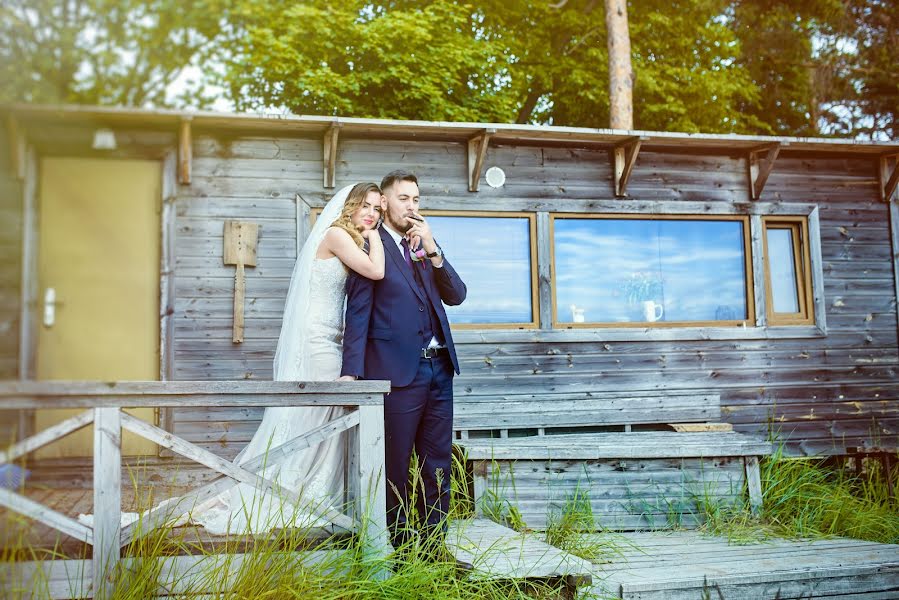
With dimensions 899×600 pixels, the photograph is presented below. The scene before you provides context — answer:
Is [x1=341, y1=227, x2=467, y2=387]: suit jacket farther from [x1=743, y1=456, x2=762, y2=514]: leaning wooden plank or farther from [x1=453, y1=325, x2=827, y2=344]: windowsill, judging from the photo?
[x1=453, y1=325, x2=827, y2=344]: windowsill

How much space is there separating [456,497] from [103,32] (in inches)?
148

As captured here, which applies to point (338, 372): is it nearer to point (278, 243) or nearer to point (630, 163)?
point (278, 243)

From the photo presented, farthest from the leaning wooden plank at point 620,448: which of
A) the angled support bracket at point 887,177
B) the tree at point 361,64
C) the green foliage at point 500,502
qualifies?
the tree at point 361,64

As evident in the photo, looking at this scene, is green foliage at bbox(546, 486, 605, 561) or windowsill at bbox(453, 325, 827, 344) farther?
windowsill at bbox(453, 325, 827, 344)

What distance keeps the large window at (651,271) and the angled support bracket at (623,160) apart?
0.87ft

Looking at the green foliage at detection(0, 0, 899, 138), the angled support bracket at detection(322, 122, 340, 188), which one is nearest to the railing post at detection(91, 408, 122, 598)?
the angled support bracket at detection(322, 122, 340, 188)

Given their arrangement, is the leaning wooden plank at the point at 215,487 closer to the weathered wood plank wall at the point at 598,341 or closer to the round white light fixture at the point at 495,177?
the weathered wood plank wall at the point at 598,341

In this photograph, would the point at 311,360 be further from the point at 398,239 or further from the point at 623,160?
the point at 623,160

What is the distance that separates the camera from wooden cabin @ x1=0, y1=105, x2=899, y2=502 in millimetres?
5746

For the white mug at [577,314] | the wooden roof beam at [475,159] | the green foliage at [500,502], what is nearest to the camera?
the green foliage at [500,502]

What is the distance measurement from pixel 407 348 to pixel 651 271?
12.7 feet

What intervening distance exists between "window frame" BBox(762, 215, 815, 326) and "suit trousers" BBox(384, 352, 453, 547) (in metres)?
4.37

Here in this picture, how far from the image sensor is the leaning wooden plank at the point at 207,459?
271 centimetres

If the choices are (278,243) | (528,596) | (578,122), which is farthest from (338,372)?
(578,122)
